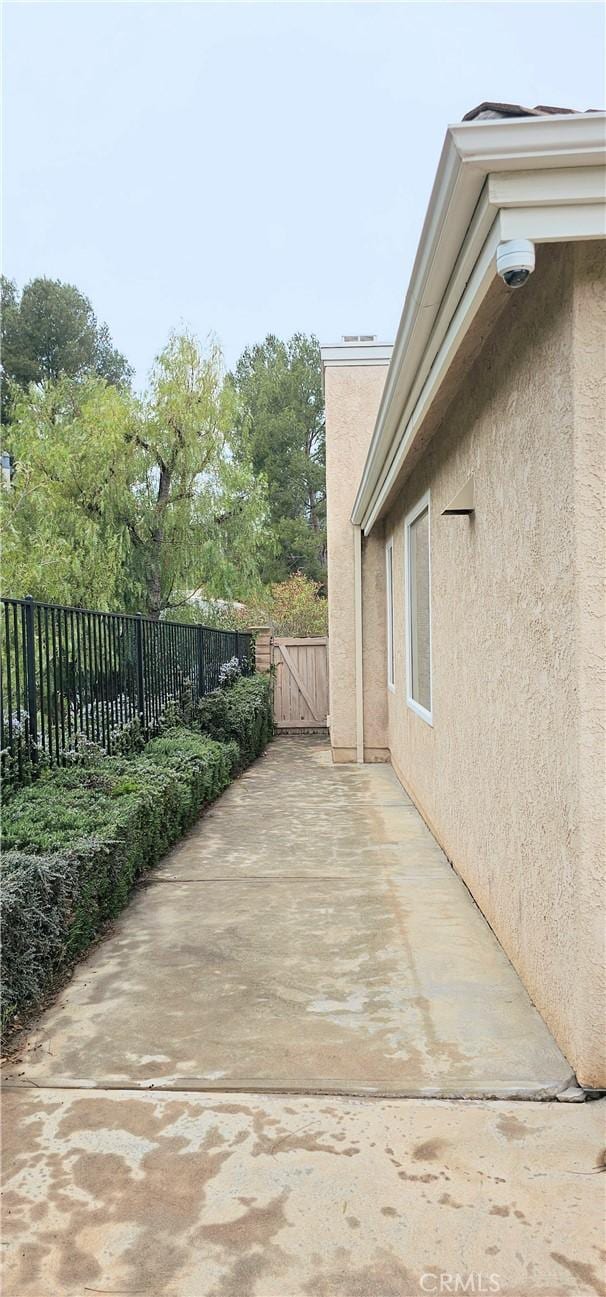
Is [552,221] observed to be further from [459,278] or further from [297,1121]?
[297,1121]

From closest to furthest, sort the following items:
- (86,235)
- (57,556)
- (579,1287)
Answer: (579,1287) < (57,556) < (86,235)

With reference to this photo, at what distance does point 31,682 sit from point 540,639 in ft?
11.6

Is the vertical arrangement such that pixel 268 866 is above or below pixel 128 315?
below

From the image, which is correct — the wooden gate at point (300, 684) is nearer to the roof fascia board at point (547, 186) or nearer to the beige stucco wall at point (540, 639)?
the beige stucco wall at point (540, 639)

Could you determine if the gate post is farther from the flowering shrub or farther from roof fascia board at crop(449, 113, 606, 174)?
roof fascia board at crop(449, 113, 606, 174)

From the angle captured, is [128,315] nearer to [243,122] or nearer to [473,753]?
[243,122]

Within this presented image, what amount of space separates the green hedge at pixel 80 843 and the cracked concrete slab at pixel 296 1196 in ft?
2.39

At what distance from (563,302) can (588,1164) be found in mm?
2698

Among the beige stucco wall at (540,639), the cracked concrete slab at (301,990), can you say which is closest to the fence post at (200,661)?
the cracked concrete slab at (301,990)

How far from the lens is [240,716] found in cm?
1056

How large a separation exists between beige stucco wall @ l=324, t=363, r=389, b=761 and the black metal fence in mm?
2413

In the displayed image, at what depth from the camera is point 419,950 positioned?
165 inches

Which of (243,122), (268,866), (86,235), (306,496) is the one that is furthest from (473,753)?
(86,235)

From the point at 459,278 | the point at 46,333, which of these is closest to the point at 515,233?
the point at 459,278
